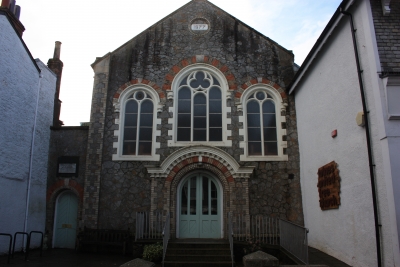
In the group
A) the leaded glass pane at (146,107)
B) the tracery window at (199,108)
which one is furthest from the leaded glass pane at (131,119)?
the tracery window at (199,108)

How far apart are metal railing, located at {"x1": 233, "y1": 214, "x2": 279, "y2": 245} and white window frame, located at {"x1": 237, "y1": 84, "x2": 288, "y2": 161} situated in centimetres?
209

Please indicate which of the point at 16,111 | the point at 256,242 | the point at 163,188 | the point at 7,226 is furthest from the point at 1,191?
the point at 256,242

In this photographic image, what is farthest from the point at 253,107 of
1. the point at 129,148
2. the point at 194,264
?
the point at 194,264

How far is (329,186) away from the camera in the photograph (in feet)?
32.1

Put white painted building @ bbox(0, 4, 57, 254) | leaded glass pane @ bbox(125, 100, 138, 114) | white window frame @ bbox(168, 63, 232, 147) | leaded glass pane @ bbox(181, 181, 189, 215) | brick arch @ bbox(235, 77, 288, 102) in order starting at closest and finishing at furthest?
1. white painted building @ bbox(0, 4, 57, 254)
2. leaded glass pane @ bbox(181, 181, 189, 215)
3. white window frame @ bbox(168, 63, 232, 147)
4. brick arch @ bbox(235, 77, 288, 102)
5. leaded glass pane @ bbox(125, 100, 138, 114)

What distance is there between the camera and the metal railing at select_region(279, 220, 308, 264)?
820 cm

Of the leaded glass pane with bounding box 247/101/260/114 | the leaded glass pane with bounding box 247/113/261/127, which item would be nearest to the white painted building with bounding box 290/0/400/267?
the leaded glass pane with bounding box 247/113/261/127

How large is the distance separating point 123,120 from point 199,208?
434 centimetres

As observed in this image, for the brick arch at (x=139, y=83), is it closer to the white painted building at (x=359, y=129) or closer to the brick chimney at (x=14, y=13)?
the brick chimney at (x=14, y=13)

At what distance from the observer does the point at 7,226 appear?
11086mm

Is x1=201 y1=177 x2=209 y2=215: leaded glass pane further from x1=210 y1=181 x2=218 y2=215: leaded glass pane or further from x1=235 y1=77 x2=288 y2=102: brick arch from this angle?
x1=235 y1=77 x2=288 y2=102: brick arch

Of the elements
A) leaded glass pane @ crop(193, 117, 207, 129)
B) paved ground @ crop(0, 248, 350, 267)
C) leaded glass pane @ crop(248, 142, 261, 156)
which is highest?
leaded glass pane @ crop(193, 117, 207, 129)

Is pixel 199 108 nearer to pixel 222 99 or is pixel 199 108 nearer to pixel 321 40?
pixel 222 99

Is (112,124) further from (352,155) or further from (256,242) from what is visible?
(352,155)
